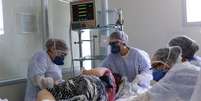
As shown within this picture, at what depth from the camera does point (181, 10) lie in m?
3.62

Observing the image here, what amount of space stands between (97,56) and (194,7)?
4.51 feet

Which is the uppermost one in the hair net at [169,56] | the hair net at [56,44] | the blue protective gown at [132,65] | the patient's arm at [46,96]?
the hair net at [56,44]

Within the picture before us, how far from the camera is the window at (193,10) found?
3.57 meters

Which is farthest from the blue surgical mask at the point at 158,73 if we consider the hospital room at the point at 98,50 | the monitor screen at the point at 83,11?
the monitor screen at the point at 83,11

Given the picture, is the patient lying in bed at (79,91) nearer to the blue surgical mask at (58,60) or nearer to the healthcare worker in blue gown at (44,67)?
the healthcare worker in blue gown at (44,67)

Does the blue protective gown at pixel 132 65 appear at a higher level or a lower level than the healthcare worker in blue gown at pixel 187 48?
lower

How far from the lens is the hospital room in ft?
6.39

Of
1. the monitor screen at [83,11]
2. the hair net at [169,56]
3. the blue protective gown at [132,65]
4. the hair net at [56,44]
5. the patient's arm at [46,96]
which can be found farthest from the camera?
the monitor screen at [83,11]

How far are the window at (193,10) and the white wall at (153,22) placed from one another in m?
0.08

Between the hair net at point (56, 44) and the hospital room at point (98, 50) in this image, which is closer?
the hospital room at point (98, 50)

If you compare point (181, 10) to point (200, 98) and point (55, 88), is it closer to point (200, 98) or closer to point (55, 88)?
point (55, 88)

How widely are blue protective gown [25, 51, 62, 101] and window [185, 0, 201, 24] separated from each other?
1.89 metres

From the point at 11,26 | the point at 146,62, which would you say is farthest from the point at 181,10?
the point at 11,26

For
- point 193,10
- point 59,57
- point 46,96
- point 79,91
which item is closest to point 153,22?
point 193,10
